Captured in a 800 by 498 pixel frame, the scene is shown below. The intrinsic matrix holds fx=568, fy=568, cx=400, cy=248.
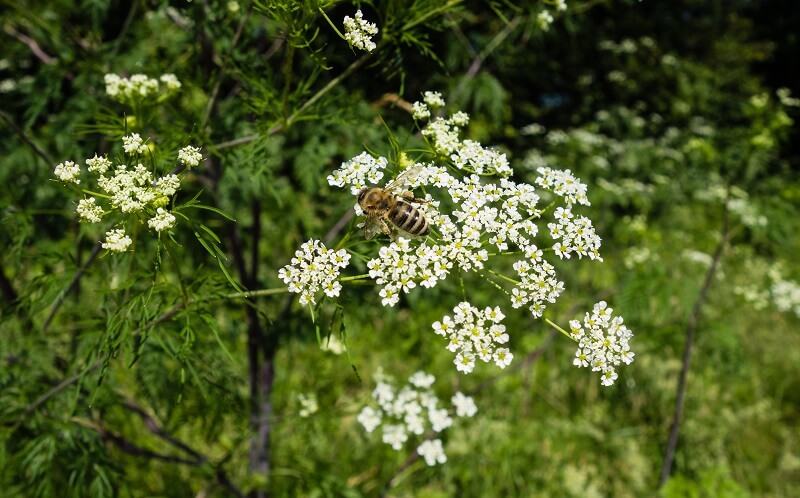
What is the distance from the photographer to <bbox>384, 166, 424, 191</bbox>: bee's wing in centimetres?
207

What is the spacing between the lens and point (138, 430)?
176 inches

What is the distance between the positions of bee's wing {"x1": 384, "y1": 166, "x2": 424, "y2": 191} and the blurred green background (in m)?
0.22

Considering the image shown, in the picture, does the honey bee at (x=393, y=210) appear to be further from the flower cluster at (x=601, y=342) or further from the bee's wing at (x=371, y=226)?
the flower cluster at (x=601, y=342)

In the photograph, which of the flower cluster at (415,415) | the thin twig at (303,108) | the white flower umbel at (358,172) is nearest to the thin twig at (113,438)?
the flower cluster at (415,415)

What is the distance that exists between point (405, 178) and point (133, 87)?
1.24 meters

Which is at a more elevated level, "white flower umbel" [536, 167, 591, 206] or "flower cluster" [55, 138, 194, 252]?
"flower cluster" [55, 138, 194, 252]

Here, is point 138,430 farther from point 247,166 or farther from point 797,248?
point 797,248

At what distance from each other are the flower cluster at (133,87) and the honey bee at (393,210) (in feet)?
3.45

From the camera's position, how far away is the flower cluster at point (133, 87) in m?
2.37

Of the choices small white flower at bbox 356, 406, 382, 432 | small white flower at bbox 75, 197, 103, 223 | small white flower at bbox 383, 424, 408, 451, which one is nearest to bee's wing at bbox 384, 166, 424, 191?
small white flower at bbox 75, 197, 103, 223

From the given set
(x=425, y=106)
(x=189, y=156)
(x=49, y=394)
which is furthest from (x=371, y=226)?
(x=49, y=394)

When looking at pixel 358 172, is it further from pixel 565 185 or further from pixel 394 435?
pixel 394 435

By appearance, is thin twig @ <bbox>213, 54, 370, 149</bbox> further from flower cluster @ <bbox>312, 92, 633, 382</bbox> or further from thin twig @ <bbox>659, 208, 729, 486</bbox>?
thin twig @ <bbox>659, 208, 729, 486</bbox>

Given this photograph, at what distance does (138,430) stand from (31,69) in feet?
10.5
